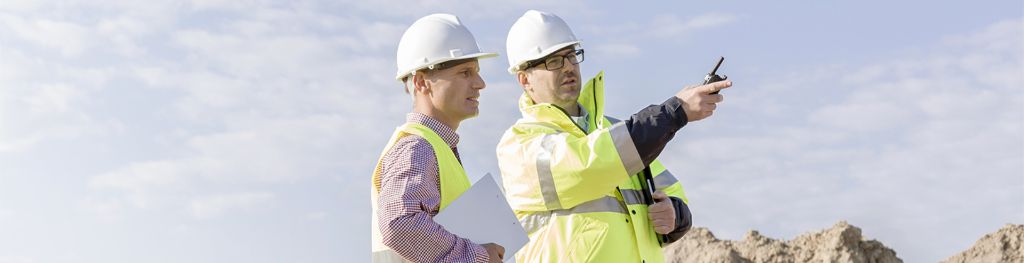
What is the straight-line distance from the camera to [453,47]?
17.5 feet

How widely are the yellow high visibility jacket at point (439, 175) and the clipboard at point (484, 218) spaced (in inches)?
2.2

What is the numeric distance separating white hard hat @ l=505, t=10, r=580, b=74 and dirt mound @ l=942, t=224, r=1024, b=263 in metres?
5.27

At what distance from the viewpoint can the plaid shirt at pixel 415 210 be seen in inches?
191

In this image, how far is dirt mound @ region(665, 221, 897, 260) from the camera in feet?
34.5

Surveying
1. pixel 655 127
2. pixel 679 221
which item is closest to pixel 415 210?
pixel 655 127

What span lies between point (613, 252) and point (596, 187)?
36 cm

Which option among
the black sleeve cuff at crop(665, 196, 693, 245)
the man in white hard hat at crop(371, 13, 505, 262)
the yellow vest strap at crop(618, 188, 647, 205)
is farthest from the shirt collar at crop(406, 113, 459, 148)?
the black sleeve cuff at crop(665, 196, 693, 245)

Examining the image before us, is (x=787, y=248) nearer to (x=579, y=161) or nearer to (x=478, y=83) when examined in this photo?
(x=579, y=161)

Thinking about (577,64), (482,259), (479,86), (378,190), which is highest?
(577,64)

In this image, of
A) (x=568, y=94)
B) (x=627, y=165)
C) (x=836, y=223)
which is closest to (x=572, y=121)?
(x=568, y=94)

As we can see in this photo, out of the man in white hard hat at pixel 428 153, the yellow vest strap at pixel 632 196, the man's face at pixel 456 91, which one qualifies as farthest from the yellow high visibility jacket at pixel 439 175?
the yellow vest strap at pixel 632 196

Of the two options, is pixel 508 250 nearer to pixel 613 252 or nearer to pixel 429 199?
pixel 429 199

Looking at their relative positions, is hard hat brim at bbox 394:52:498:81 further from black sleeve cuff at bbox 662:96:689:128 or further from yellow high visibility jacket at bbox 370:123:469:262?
black sleeve cuff at bbox 662:96:689:128

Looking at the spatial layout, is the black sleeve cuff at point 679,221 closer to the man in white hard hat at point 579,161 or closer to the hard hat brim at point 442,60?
the man in white hard hat at point 579,161
